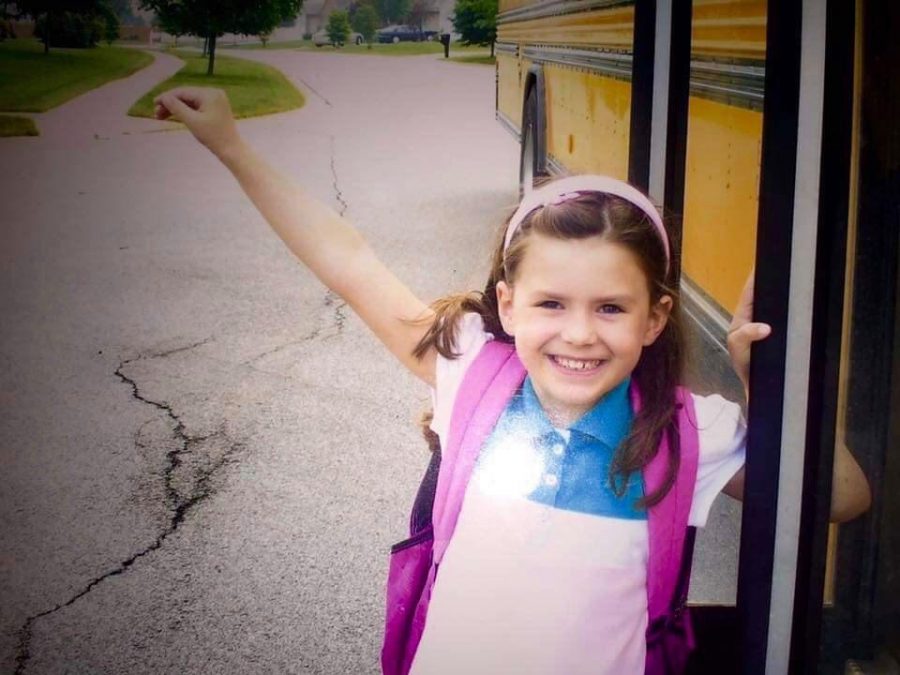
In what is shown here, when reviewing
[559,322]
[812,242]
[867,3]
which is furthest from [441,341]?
[867,3]

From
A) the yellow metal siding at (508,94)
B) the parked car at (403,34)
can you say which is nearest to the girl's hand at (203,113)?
the parked car at (403,34)

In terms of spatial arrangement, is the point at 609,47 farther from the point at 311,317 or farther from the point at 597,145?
the point at 311,317

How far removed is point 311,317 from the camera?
2.21 m

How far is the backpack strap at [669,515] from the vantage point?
47.6 inches

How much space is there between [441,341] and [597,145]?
1037mm

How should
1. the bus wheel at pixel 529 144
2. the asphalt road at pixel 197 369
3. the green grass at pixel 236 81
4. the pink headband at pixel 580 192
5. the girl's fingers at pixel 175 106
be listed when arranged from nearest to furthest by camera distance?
the pink headband at pixel 580 192 < the girl's fingers at pixel 175 106 < the green grass at pixel 236 81 < the asphalt road at pixel 197 369 < the bus wheel at pixel 529 144

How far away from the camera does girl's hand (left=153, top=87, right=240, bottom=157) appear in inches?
52.1

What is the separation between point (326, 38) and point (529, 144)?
193 cm

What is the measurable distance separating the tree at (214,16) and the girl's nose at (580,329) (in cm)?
55

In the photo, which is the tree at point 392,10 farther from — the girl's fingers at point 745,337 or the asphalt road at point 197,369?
the girl's fingers at point 745,337

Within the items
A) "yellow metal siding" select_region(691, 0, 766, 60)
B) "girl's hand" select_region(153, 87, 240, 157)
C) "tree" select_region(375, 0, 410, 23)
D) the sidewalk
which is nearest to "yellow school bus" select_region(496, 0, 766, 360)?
"yellow metal siding" select_region(691, 0, 766, 60)

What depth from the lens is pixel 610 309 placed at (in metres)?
1.17

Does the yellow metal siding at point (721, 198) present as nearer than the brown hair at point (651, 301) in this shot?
No

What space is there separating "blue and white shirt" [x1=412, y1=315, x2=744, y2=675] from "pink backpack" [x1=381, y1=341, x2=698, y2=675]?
0.04 ft
